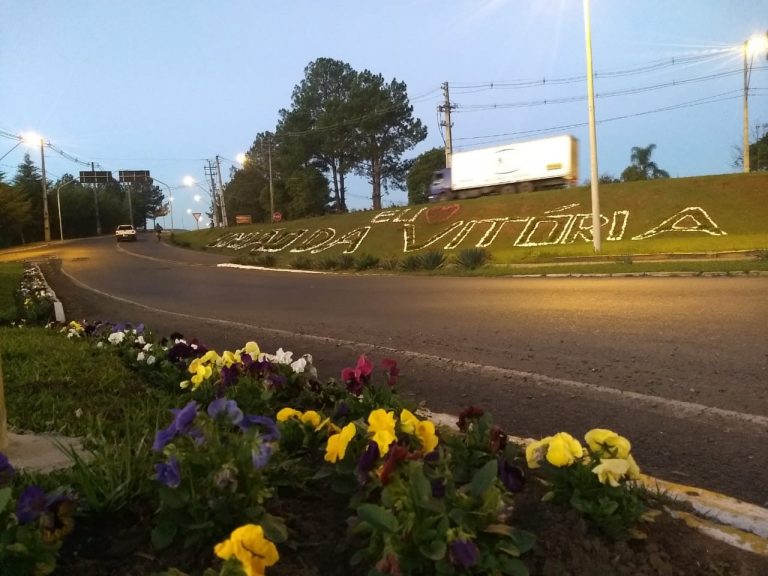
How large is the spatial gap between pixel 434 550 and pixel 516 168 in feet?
126

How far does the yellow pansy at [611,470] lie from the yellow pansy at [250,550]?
1109mm

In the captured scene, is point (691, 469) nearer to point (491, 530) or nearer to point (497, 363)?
point (491, 530)

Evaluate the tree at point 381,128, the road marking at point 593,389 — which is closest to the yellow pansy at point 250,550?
the road marking at point 593,389

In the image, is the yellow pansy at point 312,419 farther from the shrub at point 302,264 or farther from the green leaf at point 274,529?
the shrub at point 302,264

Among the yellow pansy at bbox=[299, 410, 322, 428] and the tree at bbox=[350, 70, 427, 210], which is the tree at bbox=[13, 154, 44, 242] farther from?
the yellow pansy at bbox=[299, 410, 322, 428]

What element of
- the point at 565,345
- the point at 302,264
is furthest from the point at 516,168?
the point at 565,345

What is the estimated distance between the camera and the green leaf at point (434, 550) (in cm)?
176

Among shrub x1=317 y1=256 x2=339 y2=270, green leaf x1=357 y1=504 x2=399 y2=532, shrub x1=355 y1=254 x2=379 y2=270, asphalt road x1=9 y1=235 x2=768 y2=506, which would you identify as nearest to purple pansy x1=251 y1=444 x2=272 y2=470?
green leaf x1=357 y1=504 x2=399 y2=532

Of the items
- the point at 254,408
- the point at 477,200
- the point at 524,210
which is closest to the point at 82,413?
the point at 254,408

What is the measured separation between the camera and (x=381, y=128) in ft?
234

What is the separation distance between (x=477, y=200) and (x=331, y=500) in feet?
117

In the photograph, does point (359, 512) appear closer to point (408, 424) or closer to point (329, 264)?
point (408, 424)

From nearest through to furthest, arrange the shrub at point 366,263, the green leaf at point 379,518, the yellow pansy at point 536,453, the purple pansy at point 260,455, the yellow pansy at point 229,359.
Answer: the green leaf at point 379,518 → the purple pansy at point 260,455 → the yellow pansy at point 536,453 → the yellow pansy at point 229,359 → the shrub at point 366,263

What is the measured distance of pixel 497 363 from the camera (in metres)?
6.07
